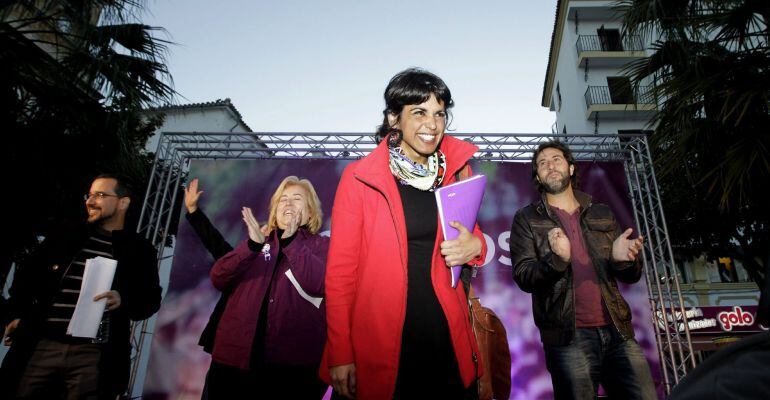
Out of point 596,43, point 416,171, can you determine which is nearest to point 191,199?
point 416,171

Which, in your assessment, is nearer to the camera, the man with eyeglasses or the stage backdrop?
the man with eyeglasses

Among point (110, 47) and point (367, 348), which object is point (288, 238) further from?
point (110, 47)

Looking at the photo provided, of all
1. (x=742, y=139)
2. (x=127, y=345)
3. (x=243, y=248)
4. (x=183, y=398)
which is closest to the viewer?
(x=127, y=345)

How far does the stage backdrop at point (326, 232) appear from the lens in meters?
4.72

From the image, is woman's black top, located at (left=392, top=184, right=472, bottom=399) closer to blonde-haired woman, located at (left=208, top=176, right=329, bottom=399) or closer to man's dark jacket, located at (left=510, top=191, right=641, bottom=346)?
man's dark jacket, located at (left=510, top=191, right=641, bottom=346)

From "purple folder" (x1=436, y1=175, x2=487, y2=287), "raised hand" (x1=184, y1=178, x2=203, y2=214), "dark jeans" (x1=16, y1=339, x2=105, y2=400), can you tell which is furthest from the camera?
"raised hand" (x1=184, y1=178, x2=203, y2=214)

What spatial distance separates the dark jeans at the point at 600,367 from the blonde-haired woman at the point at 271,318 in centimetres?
152

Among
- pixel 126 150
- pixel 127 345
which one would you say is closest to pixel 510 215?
pixel 127 345

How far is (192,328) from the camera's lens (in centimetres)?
482

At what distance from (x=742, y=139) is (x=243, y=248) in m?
4.60

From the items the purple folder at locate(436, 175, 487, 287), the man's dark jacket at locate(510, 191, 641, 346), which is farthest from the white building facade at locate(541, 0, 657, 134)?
the purple folder at locate(436, 175, 487, 287)

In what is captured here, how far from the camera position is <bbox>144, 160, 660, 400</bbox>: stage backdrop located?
4.72 m

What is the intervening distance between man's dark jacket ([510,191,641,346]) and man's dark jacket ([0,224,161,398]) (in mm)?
2533

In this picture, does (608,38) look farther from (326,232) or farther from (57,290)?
(57,290)
